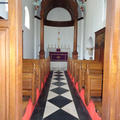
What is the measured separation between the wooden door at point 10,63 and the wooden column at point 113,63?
908 millimetres

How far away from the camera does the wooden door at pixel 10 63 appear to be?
3.39 ft

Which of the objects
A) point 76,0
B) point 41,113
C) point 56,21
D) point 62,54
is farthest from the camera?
point 56,21

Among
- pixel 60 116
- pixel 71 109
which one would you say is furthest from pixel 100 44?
pixel 60 116

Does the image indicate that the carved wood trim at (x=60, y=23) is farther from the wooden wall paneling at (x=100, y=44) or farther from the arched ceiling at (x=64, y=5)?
the wooden wall paneling at (x=100, y=44)

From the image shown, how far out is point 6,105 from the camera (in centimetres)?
110

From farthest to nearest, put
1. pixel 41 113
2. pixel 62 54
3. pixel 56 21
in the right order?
pixel 56 21 < pixel 62 54 < pixel 41 113

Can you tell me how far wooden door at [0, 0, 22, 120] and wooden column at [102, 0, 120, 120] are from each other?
0.91 metres

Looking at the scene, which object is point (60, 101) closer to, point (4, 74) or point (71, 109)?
point (71, 109)

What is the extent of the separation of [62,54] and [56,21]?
3.46m

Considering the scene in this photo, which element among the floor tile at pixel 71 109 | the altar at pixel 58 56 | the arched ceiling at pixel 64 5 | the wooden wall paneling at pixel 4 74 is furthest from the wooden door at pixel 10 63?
the altar at pixel 58 56

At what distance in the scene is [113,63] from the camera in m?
1.09

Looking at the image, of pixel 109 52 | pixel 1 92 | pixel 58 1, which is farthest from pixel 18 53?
pixel 58 1

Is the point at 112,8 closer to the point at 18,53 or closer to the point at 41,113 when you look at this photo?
the point at 18,53

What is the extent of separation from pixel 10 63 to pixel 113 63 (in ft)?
3.28
